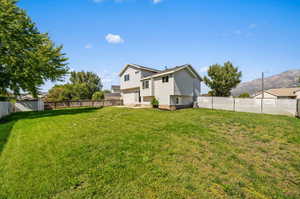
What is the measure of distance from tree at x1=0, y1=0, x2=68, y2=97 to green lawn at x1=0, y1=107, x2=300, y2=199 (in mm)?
9891

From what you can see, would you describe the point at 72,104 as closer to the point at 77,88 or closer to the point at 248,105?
the point at 77,88

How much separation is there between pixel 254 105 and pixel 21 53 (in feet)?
82.1

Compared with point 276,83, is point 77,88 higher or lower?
lower

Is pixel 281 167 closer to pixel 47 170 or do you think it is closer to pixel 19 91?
pixel 47 170

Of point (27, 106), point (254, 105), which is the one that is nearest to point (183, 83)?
point (254, 105)

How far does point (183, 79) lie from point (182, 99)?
109 inches

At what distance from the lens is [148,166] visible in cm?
389

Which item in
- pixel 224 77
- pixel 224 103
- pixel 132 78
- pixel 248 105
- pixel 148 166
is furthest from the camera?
pixel 224 77

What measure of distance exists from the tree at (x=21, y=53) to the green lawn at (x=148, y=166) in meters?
9.89

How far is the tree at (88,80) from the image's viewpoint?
43406 millimetres

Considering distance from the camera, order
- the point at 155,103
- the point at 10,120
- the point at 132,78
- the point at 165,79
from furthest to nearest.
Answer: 1. the point at 132,78
2. the point at 155,103
3. the point at 165,79
4. the point at 10,120

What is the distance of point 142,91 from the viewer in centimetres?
1953

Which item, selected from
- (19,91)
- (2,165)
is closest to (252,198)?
(2,165)

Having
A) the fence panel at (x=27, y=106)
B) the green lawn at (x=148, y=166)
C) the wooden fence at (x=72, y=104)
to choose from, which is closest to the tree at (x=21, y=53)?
the fence panel at (x=27, y=106)
